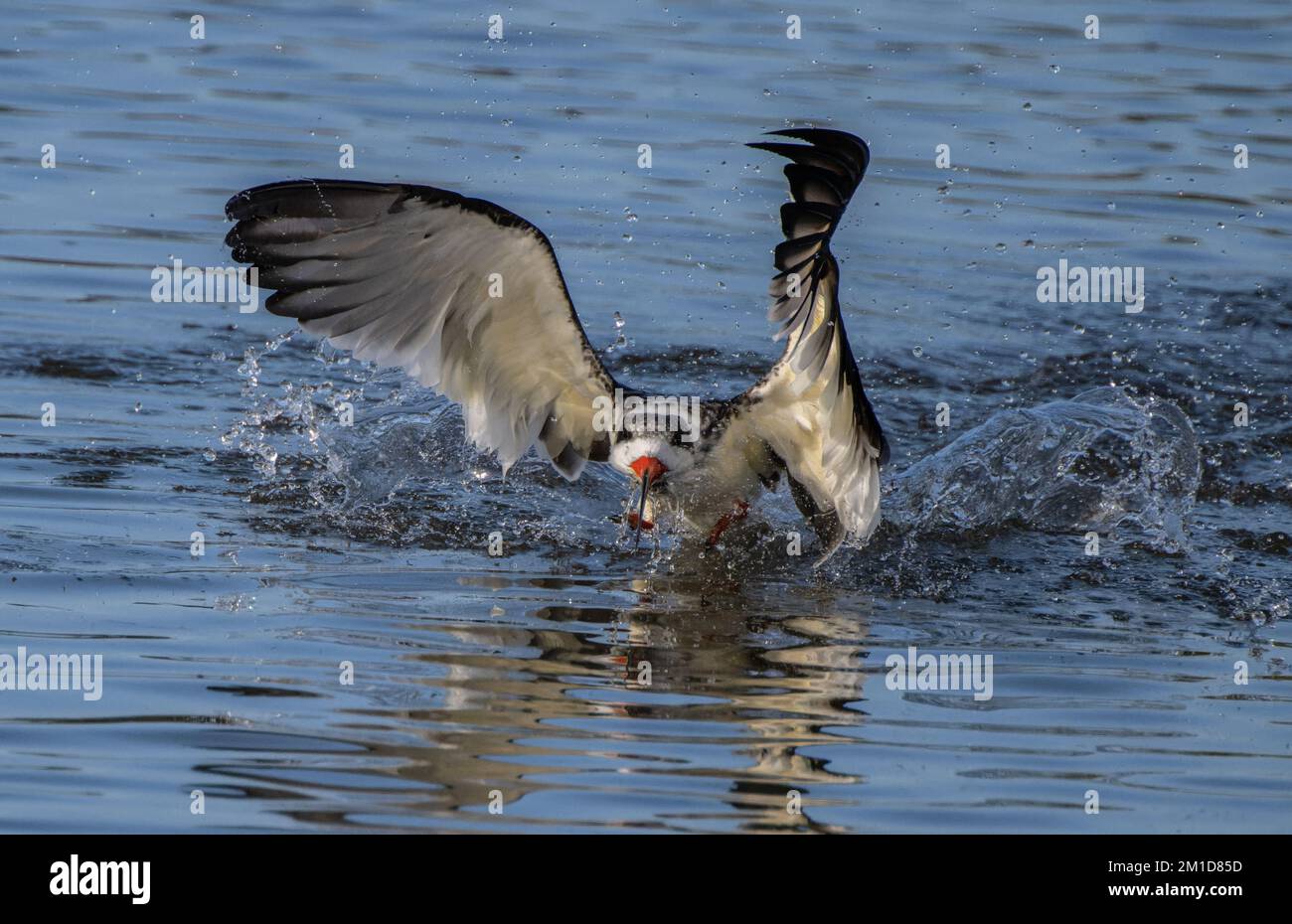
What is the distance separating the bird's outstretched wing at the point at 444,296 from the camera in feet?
22.0

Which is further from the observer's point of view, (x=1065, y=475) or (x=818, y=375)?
(x=1065, y=475)

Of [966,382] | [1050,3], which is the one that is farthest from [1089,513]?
[1050,3]

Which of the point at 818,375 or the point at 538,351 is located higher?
the point at 538,351

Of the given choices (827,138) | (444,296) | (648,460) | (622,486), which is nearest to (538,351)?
(444,296)

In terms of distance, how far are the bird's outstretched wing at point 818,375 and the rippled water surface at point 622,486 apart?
1.02 feet

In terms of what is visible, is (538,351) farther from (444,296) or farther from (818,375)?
(818,375)

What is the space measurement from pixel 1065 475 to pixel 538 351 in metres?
2.54

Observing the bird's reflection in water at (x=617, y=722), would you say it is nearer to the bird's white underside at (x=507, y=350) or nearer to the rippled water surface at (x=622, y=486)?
the rippled water surface at (x=622, y=486)

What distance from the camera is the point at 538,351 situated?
724cm

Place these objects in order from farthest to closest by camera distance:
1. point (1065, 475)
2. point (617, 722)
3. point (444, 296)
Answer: point (1065, 475) < point (444, 296) < point (617, 722)

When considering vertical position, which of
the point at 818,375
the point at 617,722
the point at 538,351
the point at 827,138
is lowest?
the point at 617,722

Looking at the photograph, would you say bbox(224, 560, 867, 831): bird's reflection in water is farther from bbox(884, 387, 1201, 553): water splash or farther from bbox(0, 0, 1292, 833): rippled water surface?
bbox(884, 387, 1201, 553): water splash

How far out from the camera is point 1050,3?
54.7 ft

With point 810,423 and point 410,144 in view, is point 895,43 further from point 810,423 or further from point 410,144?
point 810,423
